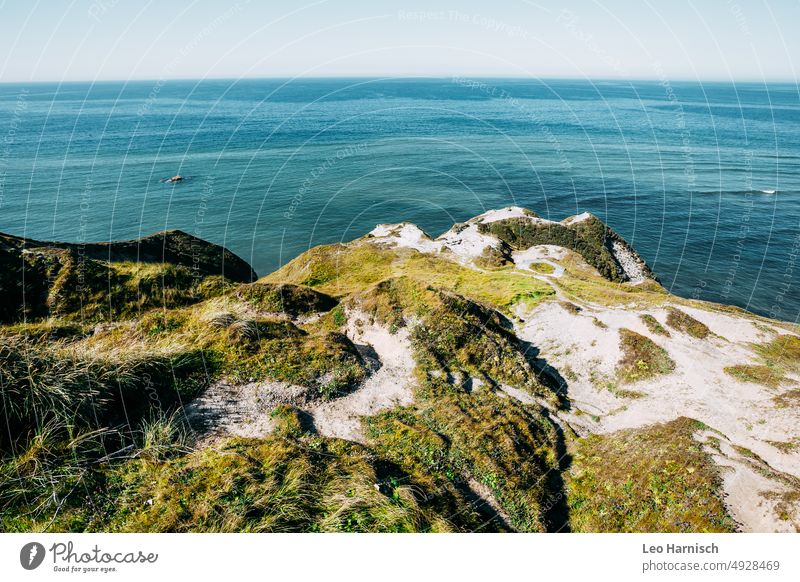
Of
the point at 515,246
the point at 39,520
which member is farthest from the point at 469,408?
the point at 515,246

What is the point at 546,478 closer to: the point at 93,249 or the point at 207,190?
the point at 93,249

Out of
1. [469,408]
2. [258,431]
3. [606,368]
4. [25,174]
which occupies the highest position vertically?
[25,174]

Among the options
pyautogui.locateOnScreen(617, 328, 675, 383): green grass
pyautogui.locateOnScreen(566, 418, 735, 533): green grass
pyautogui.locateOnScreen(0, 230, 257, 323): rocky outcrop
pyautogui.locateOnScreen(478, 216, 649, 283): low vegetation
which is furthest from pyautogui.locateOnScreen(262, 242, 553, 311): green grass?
pyautogui.locateOnScreen(566, 418, 735, 533): green grass

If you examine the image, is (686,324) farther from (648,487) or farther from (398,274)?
(398,274)

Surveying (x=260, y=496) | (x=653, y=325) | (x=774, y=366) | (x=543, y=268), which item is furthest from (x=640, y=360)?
(x=260, y=496)

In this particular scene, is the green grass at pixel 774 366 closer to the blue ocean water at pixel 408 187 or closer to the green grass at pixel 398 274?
the green grass at pixel 398 274

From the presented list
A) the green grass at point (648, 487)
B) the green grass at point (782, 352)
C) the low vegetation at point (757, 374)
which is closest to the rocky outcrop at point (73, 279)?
the green grass at point (648, 487)

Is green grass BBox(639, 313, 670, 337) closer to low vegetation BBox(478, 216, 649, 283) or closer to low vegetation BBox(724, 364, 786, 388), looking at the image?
low vegetation BBox(724, 364, 786, 388)
